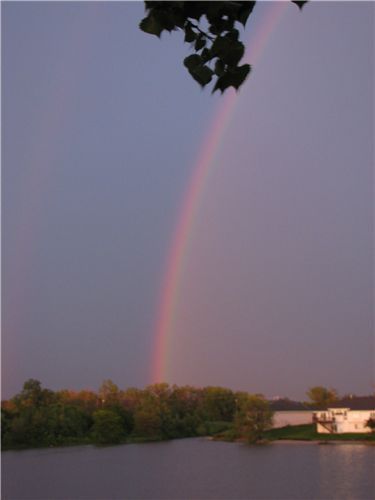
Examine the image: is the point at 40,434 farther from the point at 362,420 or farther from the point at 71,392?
the point at 362,420

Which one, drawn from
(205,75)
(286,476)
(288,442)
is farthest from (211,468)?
(205,75)

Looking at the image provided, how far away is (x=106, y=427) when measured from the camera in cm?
2781

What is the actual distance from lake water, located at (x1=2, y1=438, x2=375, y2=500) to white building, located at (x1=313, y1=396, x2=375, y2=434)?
1501mm

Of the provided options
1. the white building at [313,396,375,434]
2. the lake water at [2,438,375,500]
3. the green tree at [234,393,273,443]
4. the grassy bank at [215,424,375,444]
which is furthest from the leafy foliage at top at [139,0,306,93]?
the green tree at [234,393,273,443]

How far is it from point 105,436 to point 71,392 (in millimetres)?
3788

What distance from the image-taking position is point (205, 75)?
1048 mm

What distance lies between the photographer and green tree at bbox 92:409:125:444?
27.8 metres

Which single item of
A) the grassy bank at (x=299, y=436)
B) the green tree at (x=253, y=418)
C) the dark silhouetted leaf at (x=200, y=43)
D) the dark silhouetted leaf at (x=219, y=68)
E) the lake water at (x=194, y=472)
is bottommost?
the lake water at (x=194, y=472)

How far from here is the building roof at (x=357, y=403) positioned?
25938 mm

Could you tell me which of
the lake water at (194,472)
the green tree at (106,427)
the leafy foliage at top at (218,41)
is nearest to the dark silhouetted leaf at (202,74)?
the leafy foliage at top at (218,41)

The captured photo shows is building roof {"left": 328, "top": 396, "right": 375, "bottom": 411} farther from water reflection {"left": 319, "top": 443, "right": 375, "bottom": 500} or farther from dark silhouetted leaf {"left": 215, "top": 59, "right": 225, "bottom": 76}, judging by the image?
dark silhouetted leaf {"left": 215, "top": 59, "right": 225, "bottom": 76}

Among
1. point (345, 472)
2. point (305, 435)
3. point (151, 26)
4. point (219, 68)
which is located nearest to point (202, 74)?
point (219, 68)

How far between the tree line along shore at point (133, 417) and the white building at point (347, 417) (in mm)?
576

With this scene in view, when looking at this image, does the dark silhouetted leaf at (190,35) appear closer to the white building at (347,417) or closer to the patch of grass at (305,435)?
the patch of grass at (305,435)
